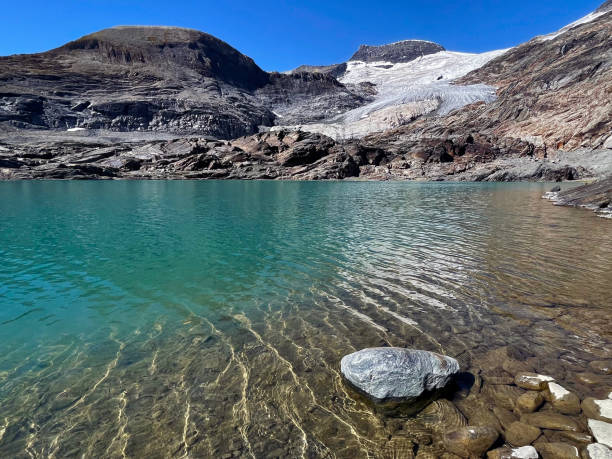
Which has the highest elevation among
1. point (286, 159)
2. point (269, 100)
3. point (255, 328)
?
point (269, 100)

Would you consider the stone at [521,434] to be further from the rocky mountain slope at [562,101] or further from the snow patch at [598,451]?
the rocky mountain slope at [562,101]

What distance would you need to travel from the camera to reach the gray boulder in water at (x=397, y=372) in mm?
5164

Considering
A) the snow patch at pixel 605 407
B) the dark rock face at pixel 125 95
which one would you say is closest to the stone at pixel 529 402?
the snow patch at pixel 605 407

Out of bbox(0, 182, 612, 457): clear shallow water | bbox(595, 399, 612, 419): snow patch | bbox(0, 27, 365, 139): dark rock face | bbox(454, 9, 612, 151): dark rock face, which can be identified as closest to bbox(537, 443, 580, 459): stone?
bbox(595, 399, 612, 419): snow patch

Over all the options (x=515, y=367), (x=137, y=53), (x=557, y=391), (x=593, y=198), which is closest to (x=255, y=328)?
(x=515, y=367)

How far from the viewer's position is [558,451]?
4086mm

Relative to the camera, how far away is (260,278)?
37.4 feet

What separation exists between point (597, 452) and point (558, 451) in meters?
0.42

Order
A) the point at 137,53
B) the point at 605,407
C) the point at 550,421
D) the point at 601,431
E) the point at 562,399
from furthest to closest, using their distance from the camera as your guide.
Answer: the point at 137,53, the point at 562,399, the point at 605,407, the point at 550,421, the point at 601,431

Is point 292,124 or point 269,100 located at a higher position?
point 269,100

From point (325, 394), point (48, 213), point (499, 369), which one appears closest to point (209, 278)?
point (325, 394)

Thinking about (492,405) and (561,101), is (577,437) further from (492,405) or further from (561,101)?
(561,101)

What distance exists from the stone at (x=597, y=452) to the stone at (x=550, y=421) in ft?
1.25

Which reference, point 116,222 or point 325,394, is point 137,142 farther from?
point 325,394
